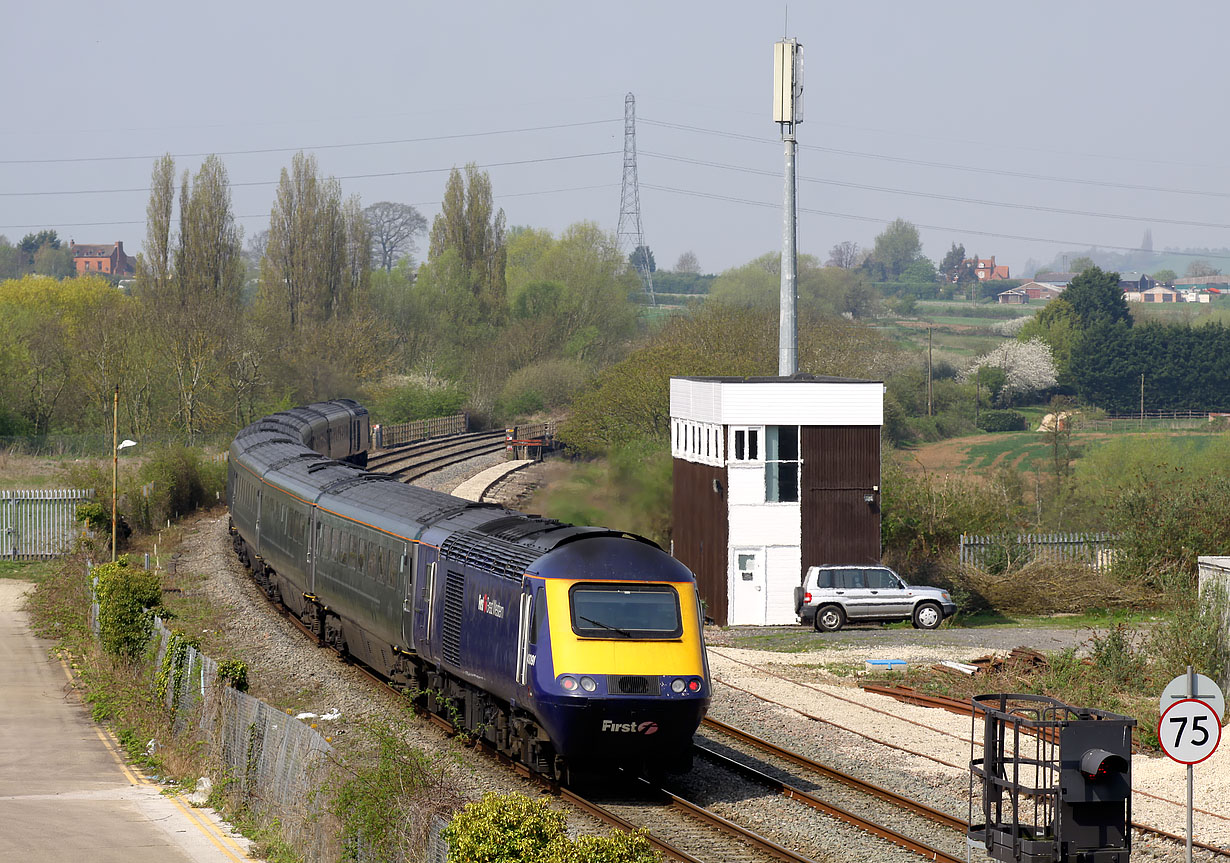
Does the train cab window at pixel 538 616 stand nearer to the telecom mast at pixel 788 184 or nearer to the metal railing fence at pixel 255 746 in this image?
the metal railing fence at pixel 255 746

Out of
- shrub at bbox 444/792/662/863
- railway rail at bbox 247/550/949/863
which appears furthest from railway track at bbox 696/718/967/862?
shrub at bbox 444/792/662/863

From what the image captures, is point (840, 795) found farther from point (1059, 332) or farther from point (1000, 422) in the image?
point (1059, 332)

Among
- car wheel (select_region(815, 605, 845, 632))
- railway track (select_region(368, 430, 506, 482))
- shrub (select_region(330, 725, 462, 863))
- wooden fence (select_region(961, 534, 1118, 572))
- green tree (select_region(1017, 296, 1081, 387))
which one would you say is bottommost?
car wheel (select_region(815, 605, 845, 632))

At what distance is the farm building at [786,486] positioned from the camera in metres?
33.2

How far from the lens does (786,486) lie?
33312 mm

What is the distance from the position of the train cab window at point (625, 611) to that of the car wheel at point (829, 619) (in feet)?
56.2

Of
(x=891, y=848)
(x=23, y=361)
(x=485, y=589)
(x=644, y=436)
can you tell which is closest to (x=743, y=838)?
(x=891, y=848)

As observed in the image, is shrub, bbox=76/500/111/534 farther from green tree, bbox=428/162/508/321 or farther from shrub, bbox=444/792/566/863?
green tree, bbox=428/162/508/321

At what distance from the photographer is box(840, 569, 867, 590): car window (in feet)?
104

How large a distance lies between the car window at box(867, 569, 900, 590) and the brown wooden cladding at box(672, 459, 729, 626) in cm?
369

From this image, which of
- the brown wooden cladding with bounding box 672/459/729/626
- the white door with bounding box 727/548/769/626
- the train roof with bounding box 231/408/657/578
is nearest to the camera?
the train roof with bounding box 231/408/657/578

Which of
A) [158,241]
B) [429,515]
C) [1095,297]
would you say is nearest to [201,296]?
[158,241]

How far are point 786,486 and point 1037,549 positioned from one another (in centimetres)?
1000

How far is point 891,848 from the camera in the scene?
13570 millimetres
